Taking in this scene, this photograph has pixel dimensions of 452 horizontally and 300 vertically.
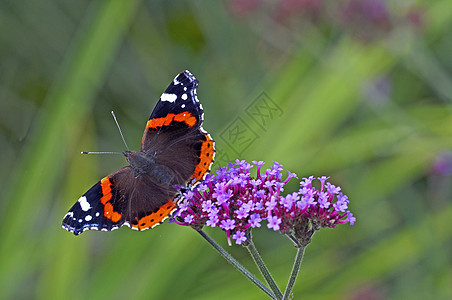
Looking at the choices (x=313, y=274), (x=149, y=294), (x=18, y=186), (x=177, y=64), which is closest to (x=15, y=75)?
(x=177, y=64)

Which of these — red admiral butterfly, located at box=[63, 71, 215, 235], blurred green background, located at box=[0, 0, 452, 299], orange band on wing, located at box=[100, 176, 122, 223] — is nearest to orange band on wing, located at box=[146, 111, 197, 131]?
red admiral butterfly, located at box=[63, 71, 215, 235]

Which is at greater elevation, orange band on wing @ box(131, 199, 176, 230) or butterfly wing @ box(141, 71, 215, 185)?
butterfly wing @ box(141, 71, 215, 185)

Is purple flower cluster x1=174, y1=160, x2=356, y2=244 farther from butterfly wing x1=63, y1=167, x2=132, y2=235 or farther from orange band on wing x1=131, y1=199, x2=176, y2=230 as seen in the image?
butterfly wing x1=63, y1=167, x2=132, y2=235

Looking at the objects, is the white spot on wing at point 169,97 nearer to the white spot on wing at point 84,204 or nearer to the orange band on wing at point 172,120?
the orange band on wing at point 172,120

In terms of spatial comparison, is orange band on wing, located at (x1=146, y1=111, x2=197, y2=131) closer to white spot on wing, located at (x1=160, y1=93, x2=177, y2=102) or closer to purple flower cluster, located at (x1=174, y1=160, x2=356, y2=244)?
white spot on wing, located at (x1=160, y1=93, x2=177, y2=102)

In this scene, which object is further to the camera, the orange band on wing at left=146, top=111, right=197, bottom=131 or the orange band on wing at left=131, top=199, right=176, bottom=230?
the orange band on wing at left=146, top=111, right=197, bottom=131

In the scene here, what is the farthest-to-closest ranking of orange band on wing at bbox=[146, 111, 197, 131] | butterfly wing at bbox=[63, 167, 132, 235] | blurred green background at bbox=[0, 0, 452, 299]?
blurred green background at bbox=[0, 0, 452, 299], orange band on wing at bbox=[146, 111, 197, 131], butterfly wing at bbox=[63, 167, 132, 235]

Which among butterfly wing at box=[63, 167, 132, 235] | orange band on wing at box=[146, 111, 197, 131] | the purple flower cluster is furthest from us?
orange band on wing at box=[146, 111, 197, 131]

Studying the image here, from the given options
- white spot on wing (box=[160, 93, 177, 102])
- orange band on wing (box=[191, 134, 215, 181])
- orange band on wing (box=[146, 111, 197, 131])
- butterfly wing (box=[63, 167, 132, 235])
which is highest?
white spot on wing (box=[160, 93, 177, 102])
